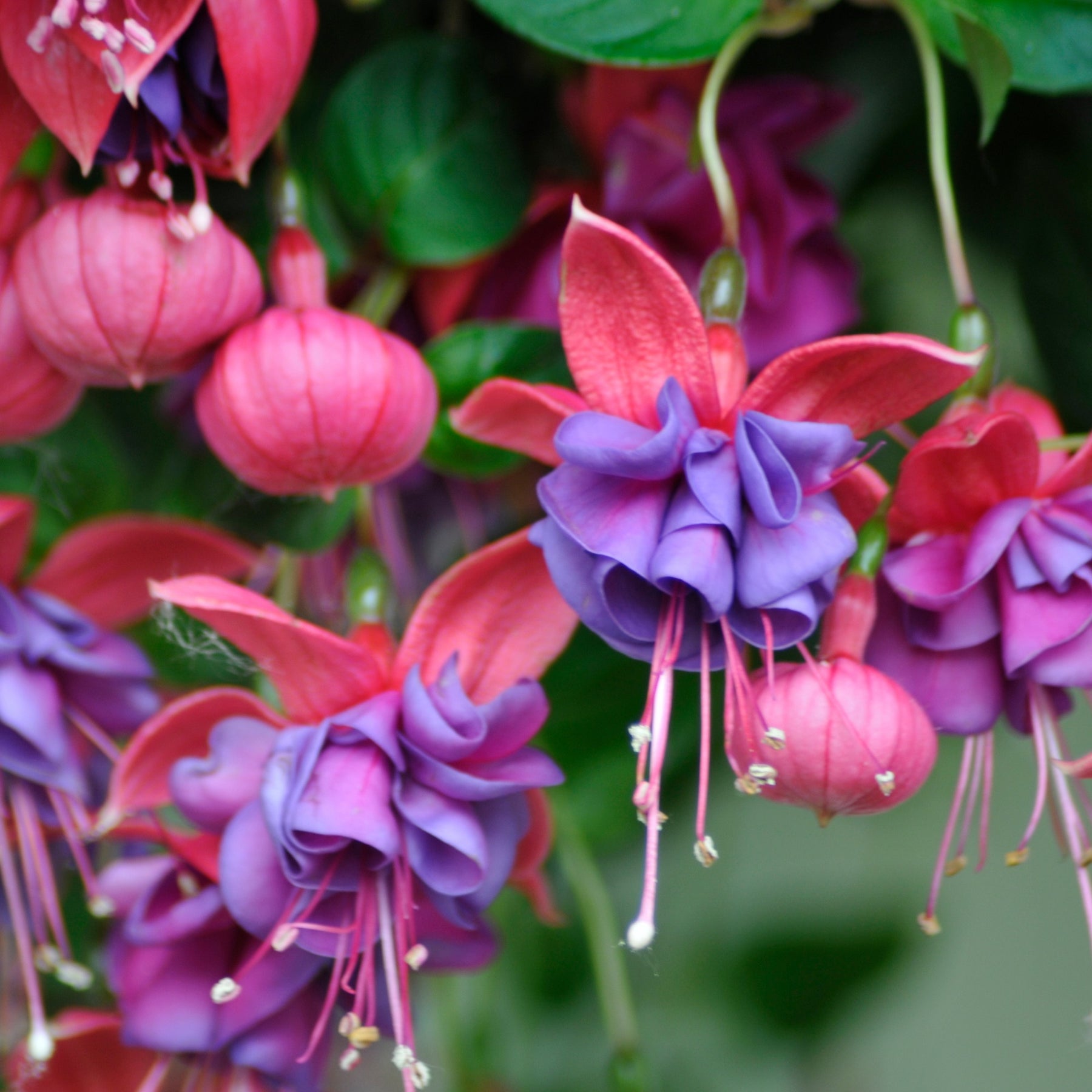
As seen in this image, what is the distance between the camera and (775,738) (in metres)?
0.39

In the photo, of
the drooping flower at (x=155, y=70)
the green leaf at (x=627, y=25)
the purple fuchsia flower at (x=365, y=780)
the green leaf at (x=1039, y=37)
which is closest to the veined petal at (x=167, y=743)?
the purple fuchsia flower at (x=365, y=780)

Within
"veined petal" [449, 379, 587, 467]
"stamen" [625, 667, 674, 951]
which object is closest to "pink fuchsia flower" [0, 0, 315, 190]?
"veined petal" [449, 379, 587, 467]

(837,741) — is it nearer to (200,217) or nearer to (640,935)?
(640,935)

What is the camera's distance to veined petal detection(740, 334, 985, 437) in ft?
1.24

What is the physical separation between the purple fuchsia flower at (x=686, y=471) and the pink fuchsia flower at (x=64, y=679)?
9.4 inches

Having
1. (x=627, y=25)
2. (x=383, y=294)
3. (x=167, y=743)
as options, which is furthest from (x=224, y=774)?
(x=627, y=25)

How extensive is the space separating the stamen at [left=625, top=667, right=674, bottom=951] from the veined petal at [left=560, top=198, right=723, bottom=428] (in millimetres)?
103

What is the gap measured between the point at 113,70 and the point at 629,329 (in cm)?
21

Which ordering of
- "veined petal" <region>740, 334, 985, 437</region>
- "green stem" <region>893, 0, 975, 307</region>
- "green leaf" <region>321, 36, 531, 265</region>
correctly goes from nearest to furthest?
"veined petal" <region>740, 334, 985, 437</region>, "green stem" <region>893, 0, 975, 307</region>, "green leaf" <region>321, 36, 531, 265</region>

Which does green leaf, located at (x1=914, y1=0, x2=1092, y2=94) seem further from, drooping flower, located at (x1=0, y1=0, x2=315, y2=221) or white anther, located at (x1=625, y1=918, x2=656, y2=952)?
white anther, located at (x1=625, y1=918, x2=656, y2=952)

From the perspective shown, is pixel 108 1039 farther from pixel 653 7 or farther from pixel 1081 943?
pixel 1081 943

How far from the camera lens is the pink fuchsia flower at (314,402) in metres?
0.44

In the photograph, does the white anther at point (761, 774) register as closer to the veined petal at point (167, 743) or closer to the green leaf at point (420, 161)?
the veined petal at point (167, 743)

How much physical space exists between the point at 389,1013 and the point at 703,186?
0.43 metres
